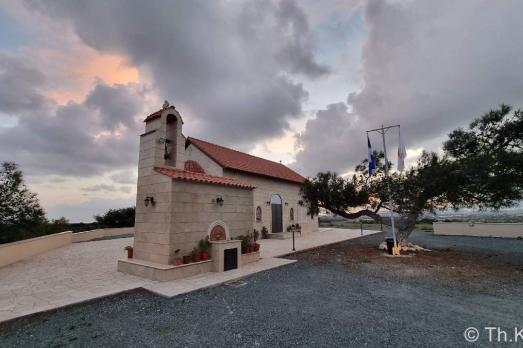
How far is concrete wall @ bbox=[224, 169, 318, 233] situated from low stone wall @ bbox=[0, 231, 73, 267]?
1211cm

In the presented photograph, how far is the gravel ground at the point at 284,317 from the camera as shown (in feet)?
15.8

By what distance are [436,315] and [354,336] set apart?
253 centimetres

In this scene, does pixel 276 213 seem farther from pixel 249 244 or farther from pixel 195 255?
pixel 195 255

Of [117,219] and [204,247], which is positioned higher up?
[117,219]

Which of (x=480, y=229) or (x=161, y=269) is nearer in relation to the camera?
(x=161, y=269)

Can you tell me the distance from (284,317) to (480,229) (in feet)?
86.5

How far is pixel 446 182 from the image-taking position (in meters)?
12.5

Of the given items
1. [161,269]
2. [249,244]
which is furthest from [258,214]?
[161,269]

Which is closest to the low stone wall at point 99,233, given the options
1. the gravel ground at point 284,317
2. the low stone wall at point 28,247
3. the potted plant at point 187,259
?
the low stone wall at point 28,247

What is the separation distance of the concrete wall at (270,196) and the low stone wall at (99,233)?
13672 mm

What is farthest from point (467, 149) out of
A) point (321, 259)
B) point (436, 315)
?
point (436, 315)

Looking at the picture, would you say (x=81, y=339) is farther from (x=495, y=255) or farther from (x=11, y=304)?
(x=495, y=255)

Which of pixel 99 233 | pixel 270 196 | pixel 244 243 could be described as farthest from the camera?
pixel 99 233

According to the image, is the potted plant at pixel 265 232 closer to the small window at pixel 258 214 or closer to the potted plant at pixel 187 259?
the small window at pixel 258 214
